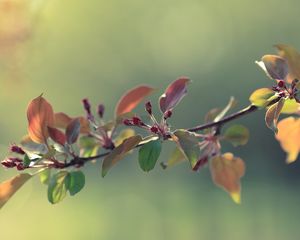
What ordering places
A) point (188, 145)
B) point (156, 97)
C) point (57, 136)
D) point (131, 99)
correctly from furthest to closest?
point (156, 97) < point (131, 99) < point (57, 136) < point (188, 145)

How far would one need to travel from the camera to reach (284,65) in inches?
21.9

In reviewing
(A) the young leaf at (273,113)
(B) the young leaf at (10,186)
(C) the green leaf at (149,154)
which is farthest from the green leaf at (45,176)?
(A) the young leaf at (273,113)

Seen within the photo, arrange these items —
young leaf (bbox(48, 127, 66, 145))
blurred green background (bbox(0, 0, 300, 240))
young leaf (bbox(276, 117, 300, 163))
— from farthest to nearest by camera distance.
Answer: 1. blurred green background (bbox(0, 0, 300, 240))
2. young leaf (bbox(276, 117, 300, 163))
3. young leaf (bbox(48, 127, 66, 145))

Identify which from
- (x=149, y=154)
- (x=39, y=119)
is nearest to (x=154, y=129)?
(x=149, y=154)

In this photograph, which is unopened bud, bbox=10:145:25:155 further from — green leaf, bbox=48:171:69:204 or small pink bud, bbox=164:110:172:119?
small pink bud, bbox=164:110:172:119

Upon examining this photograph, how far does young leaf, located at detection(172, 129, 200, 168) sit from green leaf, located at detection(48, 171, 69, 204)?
0.42 ft

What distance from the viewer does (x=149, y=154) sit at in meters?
0.53

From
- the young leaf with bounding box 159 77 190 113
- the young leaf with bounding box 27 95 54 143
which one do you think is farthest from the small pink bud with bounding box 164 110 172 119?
the young leaf with bounding box 27 95 54 143

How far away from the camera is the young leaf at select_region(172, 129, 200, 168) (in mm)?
500

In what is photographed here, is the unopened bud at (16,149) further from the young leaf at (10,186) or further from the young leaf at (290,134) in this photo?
the young leaf at (290,134)

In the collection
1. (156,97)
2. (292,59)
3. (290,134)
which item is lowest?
(156,97)

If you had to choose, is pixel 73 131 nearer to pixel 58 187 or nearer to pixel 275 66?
pixel 58 187

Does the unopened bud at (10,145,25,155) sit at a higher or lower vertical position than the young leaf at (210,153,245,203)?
higher

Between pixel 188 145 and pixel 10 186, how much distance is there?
19 cm
